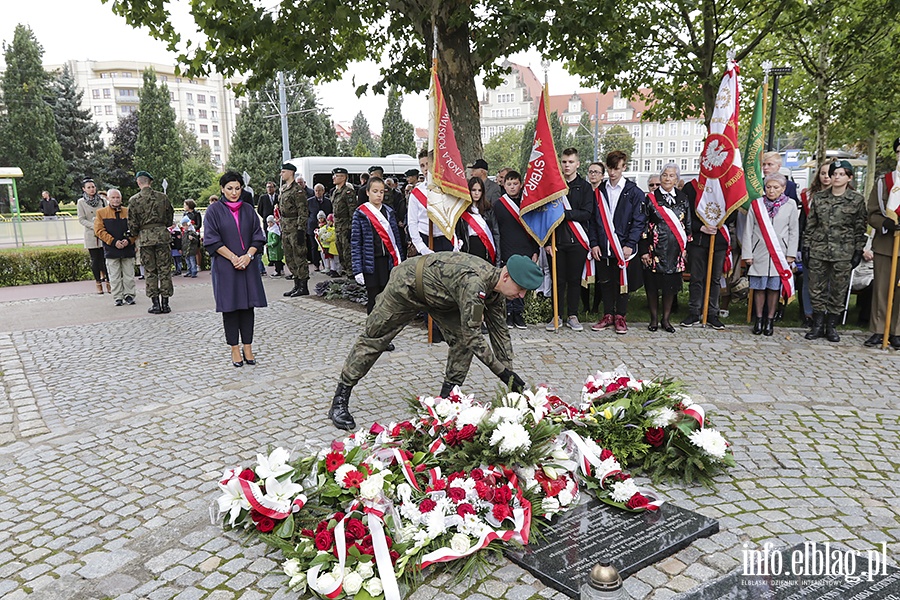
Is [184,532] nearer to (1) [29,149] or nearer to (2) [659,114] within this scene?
(2) [659,114]

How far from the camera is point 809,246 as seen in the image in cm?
777

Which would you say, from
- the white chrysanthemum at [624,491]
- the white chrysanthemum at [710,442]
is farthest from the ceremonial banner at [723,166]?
the white chrysanthemum at [624,491]

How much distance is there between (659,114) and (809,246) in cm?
822

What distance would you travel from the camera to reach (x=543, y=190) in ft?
26.5

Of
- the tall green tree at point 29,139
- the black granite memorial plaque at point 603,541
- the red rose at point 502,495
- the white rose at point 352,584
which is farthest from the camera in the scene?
the tall green tree at point 29,139

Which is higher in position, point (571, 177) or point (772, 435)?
point (571, 177)

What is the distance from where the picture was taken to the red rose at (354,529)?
328 centimetres

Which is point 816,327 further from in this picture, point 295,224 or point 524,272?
point 295,224

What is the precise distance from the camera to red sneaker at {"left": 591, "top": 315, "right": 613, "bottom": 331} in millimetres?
8395

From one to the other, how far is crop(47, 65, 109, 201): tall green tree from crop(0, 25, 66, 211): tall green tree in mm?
1277

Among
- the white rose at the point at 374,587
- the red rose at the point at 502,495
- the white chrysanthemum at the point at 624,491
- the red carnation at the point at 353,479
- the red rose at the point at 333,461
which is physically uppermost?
the red rose at the point at 333,461

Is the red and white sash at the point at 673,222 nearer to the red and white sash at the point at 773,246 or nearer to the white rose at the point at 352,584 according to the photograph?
the red and white sash at the point at 773,246

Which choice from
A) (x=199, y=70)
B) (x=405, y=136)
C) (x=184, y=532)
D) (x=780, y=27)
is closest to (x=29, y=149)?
(x=405, y=136)

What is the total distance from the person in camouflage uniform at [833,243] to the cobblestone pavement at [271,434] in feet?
1.56
